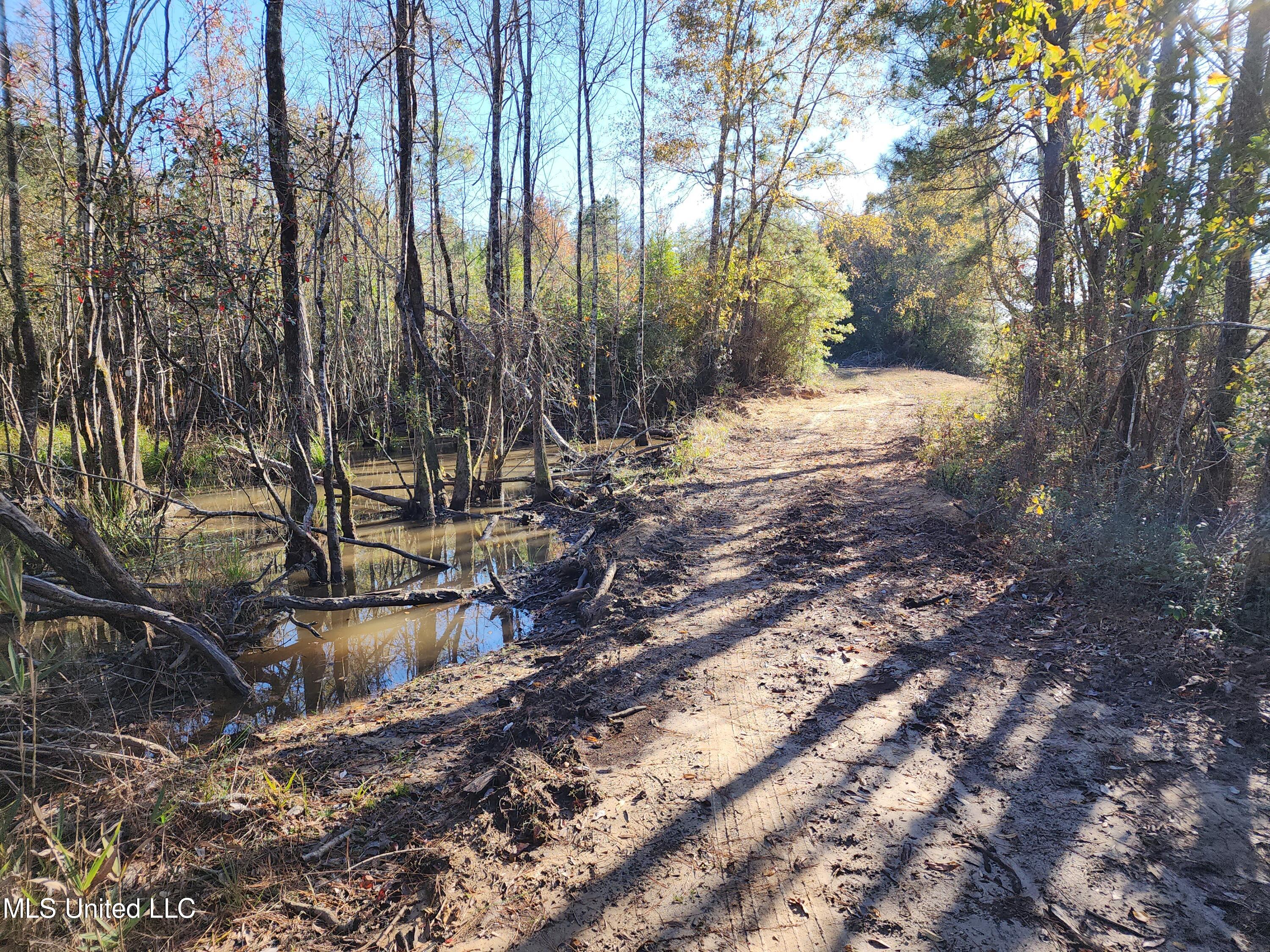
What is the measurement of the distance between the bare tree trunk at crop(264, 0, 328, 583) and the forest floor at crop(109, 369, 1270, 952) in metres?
3.60

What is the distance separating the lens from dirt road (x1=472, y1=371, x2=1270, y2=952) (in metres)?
2.46

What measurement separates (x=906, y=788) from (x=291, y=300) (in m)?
7.26

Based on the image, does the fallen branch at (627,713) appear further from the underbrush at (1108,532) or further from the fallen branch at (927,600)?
the underbrush at (1108,532)

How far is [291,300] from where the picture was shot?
7012mm

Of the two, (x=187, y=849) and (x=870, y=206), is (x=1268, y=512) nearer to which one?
(x=187, y=849)

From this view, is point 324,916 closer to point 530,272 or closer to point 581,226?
point 530,272

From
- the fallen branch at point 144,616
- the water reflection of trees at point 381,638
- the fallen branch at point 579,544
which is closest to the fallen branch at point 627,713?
the water reflection of trees at point 381,638

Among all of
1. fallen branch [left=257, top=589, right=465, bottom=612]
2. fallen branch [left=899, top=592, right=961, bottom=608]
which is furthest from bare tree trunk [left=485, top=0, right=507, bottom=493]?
fallen branch [left=899, top=592, right=961, bottom=608]

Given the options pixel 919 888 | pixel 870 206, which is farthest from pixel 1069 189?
pixel 870 206

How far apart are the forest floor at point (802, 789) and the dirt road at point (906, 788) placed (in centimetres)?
1

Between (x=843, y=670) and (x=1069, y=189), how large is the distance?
24.2ft

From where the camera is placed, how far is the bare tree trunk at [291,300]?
6.52 m

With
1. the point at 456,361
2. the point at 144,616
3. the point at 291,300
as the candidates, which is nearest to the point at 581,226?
the point at 456,361

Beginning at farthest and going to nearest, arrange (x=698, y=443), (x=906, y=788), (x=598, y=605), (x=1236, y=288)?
1. (x=698, y=443)
2. (x=598, y=605)
3. (x=1236, y=288)
4. (x=906, y=788)
